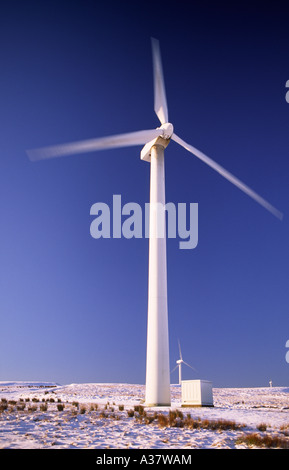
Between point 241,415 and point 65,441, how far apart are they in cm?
1085

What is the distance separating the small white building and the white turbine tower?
9.85ft

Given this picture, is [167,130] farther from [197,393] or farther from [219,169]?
[197,393]

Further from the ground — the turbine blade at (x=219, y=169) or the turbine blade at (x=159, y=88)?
the turbine blade at (x=159, y=88)

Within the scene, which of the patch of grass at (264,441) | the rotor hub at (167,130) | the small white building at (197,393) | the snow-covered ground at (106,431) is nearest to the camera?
the snow-covered ground at (106,431)

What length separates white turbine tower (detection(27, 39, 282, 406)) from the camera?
22344mm

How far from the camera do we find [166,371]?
22.6 m

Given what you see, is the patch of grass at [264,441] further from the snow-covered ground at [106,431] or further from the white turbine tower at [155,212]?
the white turbine tower at [155,212]

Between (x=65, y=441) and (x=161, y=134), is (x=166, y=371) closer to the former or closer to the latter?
(x=65, y=441)

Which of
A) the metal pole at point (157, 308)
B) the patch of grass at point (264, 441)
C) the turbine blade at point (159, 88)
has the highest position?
the turbine blade at point (159, 88)

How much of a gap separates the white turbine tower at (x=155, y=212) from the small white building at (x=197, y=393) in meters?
3.00

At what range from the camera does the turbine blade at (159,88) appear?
2984cm

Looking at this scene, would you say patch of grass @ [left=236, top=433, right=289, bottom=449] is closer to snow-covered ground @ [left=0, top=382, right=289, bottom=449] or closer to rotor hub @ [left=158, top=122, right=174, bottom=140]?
snow-covered ground @ [left=0, top=382, right=289, bottom=449]

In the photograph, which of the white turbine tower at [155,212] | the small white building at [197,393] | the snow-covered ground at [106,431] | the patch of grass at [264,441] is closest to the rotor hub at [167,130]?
the white turbine tower at [155,212]

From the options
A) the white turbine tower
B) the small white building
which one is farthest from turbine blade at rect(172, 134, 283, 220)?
the small white building
